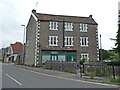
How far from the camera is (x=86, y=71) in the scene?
24.2 metres

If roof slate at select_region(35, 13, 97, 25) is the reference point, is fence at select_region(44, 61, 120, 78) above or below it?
below

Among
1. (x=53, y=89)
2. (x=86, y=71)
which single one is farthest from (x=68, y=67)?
(x=53, y=89)

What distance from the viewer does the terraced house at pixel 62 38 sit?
45.0 meters

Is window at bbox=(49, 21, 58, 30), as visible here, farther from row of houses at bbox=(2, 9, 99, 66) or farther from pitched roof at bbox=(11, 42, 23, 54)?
pitched roof at bbox=(11, 42, 23, 54)

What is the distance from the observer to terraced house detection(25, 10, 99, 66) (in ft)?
148

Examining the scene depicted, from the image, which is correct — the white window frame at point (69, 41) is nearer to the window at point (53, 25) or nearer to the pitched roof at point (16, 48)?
the window at point (53, 25)

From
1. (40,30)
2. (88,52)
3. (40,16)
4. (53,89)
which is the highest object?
(40,16)

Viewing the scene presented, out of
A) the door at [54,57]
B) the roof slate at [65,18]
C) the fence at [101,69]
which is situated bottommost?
the fence at [101,69]

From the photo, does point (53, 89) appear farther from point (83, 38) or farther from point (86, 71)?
point (83, 38)

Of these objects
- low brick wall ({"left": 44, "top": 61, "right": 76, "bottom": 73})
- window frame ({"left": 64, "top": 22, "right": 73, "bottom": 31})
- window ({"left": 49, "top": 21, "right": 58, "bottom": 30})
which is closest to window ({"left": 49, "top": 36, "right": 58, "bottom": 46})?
window ({"left": 49, "top": 21, "right": 58, "bottom": 30})

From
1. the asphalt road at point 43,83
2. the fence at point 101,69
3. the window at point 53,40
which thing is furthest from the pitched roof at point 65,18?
the asphalt road at point 43,83

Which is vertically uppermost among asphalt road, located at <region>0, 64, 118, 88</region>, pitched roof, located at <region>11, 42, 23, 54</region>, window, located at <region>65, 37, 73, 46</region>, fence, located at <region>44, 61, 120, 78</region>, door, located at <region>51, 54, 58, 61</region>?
pitched roof, located at <region>11, 42, 23, 54</region>

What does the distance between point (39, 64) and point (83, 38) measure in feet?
33.7

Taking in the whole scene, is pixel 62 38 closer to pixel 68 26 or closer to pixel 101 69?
pixel 68 26
